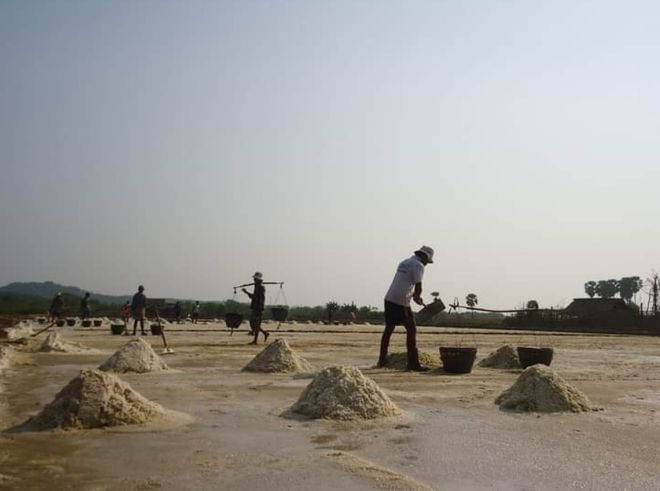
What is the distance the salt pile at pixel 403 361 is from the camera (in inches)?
386

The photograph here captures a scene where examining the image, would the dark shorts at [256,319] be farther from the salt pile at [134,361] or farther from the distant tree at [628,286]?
the distant tree at [628,286]

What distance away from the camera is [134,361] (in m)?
8.53

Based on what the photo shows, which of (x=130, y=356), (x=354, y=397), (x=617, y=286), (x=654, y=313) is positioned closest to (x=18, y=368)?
(x=130, y=356)

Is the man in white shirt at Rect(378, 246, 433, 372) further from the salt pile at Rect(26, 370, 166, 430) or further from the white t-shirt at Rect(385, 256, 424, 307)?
the salt pile at Rect(26, 370, 166, 430)

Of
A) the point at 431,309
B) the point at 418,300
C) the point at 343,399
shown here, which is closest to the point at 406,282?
the point at 418,300

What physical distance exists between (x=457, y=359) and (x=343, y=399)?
4.02m

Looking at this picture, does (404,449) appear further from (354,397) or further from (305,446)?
(354,397)

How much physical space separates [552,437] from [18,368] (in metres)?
7.36

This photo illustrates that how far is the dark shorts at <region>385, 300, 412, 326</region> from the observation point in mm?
9672

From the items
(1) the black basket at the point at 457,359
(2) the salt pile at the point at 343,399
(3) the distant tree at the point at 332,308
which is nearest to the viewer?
(2) the salt pile at the point at 343,399

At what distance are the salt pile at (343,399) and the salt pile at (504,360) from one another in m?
5.23

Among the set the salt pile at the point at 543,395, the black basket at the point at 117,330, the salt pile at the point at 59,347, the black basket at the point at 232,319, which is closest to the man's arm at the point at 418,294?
the salt pile at the point at 543,395

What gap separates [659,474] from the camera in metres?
3.90

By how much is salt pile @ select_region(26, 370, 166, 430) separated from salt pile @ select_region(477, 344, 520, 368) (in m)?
6.73
